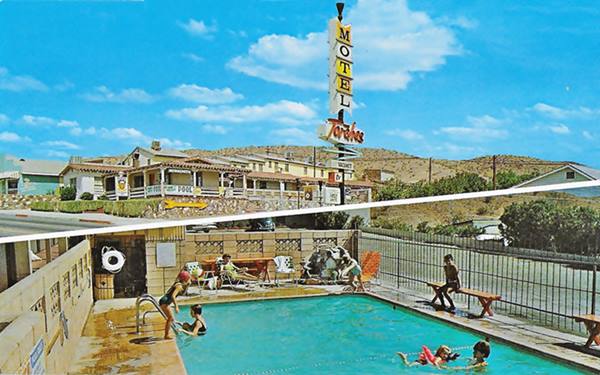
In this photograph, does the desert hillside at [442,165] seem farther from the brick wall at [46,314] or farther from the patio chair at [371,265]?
the brick wall at [46,314]

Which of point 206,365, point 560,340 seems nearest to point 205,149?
point 206,365

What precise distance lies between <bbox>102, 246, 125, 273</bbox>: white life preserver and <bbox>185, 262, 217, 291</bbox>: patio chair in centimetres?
78

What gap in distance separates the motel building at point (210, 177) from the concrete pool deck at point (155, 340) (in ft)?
3.27

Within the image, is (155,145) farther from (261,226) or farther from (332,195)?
(261,226)

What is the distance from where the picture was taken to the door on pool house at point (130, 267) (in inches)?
195

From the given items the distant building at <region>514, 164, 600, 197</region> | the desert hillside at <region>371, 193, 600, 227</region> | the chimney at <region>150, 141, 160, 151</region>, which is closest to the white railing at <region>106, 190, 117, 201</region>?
the chimney at <region>150, 141, 160, 151</region>

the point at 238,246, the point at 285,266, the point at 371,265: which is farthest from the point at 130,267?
the point at 371,265

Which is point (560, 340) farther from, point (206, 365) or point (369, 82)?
point (369, 82)

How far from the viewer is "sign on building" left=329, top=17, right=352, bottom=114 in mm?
4488

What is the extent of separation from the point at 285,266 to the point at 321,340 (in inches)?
80.9

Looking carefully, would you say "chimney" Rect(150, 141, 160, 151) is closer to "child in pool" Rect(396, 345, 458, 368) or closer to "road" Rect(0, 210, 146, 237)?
"road" Rect(0, 210, 146, 237)

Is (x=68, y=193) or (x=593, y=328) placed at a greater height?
(x=68, y=193)

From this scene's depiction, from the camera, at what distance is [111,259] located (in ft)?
15.8

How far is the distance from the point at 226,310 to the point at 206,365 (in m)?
1.46
